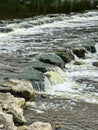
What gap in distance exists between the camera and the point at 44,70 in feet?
55.5

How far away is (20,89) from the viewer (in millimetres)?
13758

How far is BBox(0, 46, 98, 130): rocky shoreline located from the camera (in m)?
10.7

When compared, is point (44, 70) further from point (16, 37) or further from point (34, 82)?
point (16, 37)

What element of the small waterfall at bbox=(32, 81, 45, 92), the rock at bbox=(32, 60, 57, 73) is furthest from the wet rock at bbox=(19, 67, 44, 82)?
the rock at bbox=(32, 60, 57, 73)

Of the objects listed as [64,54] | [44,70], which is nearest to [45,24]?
[64,54]

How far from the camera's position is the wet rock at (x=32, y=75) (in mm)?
15263

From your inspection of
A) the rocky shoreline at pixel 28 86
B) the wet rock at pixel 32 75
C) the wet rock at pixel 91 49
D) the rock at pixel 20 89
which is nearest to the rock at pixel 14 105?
the rocky shoreline at pixel 28 86

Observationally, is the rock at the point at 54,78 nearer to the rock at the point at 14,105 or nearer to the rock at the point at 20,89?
the rock at the point at 20,89

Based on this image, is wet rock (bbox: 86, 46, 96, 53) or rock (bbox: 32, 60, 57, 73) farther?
wet rock (bbox: 86, 46, 96, 53)

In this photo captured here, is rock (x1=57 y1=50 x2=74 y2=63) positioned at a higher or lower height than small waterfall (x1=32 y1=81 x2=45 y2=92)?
Answer: lower

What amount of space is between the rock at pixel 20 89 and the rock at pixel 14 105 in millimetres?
576

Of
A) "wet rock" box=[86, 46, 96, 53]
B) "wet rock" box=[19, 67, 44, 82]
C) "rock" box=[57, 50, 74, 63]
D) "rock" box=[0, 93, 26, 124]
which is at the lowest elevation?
"wet rock" box=[86, 46, 96, 53]

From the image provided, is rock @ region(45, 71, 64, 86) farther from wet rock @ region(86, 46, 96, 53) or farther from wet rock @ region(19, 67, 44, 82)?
wet rock @ region(86, 46, 96, 53)

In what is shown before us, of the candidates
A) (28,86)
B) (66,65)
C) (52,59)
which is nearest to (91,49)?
(66,65)
